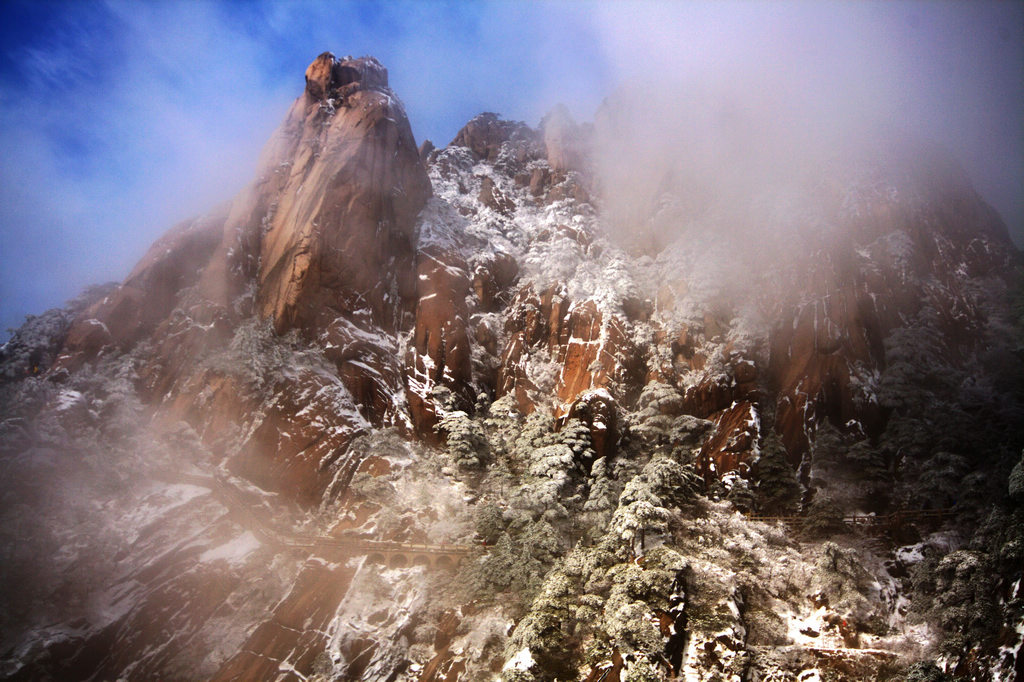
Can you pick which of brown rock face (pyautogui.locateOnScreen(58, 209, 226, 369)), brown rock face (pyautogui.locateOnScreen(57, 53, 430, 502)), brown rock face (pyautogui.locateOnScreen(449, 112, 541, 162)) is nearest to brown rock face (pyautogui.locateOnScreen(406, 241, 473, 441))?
brown rock face (pyautogui.locateOnScreen(57, 53, 430, 502))

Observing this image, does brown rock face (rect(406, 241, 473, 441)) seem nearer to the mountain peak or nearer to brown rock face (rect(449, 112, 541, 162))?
the mountain peak

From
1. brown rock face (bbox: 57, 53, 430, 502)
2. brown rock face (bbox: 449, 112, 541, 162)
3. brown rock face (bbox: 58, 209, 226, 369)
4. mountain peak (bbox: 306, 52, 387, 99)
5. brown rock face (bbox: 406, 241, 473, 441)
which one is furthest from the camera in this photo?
brown rock face (bbox: 449, 112, 541, 162)

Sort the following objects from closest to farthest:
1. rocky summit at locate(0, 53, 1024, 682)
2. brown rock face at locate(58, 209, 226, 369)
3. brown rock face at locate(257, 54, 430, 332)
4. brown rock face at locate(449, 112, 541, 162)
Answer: rocky summit at locate(0, 53, 1024, 682), brown rock face at locate(58, 209, 226, 369), brown rock face at locate(257, 54, 430, 332), brown rock face at locate(449, 112, 541, 162)

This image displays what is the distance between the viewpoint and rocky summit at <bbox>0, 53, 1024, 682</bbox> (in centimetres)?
2378

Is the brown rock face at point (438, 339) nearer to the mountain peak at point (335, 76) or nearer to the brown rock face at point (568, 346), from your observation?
the brown rock face at point (568, 346)

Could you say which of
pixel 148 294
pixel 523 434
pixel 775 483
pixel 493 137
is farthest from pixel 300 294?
pixel 493 137

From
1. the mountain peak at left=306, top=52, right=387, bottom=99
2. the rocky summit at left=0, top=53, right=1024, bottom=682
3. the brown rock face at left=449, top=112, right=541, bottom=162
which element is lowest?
the rocky summit at left=0, top=53, right=1024, bottom=682

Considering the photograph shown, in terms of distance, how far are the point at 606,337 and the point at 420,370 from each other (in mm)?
15394

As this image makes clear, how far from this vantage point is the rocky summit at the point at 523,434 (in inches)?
936

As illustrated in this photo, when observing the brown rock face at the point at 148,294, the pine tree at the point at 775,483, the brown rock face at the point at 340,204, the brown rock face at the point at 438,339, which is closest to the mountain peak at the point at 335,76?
the brown rock face at the point at 340,204

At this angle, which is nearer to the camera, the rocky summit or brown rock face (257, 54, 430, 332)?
the rocky summit

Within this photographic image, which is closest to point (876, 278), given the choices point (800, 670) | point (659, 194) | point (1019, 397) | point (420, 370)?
point (1019, 397)

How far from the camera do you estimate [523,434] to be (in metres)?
37.2

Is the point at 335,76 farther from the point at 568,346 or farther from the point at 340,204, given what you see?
the point at 568,346
